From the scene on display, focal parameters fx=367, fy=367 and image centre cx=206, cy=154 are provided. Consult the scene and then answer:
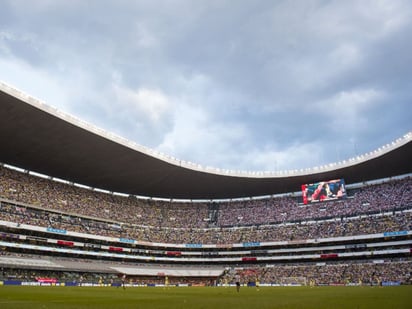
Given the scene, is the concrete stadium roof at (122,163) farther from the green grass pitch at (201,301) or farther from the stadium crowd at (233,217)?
the green grass pitch at (201,301)

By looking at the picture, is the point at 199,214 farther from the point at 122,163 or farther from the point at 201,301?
the point at 201,301

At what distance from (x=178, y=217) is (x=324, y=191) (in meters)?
32.0

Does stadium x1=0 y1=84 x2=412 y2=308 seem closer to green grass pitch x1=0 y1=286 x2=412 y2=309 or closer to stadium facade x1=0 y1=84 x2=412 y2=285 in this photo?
stadium facade x1=0 y1=84 x2=412 y2=285

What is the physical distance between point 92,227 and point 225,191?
28638 mm

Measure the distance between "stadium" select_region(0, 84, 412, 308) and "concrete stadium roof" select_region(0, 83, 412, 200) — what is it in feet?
0.66

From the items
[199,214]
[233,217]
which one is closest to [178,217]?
[199,214]

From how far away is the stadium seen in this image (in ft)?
175

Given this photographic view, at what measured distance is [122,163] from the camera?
6084 cm

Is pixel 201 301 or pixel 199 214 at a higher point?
pixel 199 214

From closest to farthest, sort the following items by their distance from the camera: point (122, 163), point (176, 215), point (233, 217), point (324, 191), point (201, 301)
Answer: point (201, 301)
point (122, 163)
point (324, 191)
point (233, 217)
point (176, 215)

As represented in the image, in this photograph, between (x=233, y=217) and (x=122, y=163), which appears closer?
(x=122, y=163)

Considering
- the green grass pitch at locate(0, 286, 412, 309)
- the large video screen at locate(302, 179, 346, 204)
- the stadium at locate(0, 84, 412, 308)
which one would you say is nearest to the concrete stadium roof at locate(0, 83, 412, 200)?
the stadium at locate(0, 84, 412, 308)

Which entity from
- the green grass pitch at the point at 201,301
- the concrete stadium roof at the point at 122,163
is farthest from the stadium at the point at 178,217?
the green grass pitch at the point at 201,301

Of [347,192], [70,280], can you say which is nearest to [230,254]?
[347,192]
